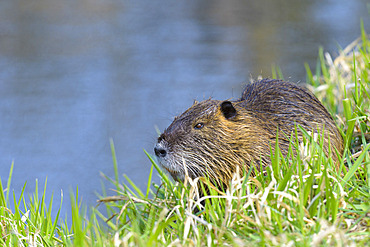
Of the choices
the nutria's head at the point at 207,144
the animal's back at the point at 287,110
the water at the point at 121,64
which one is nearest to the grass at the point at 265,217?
the nutria's head at the point at 207,144

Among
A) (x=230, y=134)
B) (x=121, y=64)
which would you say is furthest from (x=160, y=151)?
(x=121, y=64)

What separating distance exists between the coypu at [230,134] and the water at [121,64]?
2476 mm

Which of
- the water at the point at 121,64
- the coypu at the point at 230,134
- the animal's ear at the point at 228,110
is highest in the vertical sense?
the water at the point at 121,64

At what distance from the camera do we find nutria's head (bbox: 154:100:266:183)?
2.71 meters

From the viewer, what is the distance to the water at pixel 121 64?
6.10m

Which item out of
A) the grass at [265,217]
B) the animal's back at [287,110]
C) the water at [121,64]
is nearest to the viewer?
the grass at [265,217]

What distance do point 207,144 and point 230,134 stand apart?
0.40 feet

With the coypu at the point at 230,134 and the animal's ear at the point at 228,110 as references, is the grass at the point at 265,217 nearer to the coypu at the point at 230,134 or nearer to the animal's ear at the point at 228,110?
the coypu at the point at 230,134

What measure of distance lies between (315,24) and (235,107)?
7.96m

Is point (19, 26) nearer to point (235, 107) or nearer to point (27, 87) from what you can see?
point (27, 87)

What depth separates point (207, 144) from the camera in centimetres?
276

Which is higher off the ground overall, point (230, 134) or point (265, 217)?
point (230, 134)

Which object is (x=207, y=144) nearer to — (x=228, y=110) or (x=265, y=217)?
(x=228, y=110)

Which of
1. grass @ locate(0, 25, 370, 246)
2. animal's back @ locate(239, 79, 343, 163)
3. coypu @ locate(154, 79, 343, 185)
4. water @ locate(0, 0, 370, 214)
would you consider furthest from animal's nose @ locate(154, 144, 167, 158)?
water @ locate(0, 0, 370, 214)
